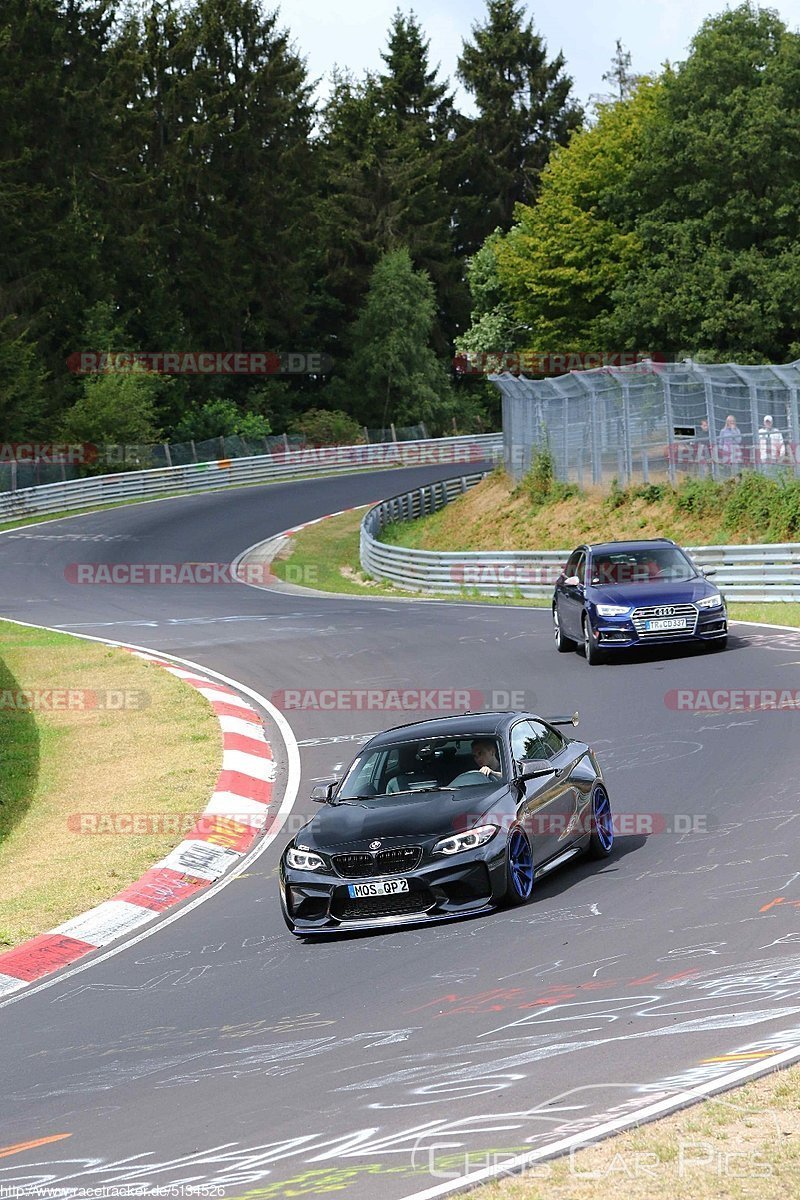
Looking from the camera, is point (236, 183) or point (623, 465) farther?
point (236, 183)

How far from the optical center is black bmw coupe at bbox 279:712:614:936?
10102mm

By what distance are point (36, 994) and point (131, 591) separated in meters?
29.5

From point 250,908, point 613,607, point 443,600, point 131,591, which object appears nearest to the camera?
point 250,908

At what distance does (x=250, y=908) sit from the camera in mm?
11609

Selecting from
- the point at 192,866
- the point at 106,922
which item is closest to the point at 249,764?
the point at 192,866

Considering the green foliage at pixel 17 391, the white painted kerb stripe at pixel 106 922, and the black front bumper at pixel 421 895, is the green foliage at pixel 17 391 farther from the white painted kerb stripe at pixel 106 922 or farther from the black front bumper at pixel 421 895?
the black front bumper at pixel 421 895

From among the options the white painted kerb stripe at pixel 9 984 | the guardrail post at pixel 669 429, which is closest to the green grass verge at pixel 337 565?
the guardrail post at pixel 669 429

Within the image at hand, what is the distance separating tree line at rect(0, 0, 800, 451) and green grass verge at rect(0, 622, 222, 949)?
141ft

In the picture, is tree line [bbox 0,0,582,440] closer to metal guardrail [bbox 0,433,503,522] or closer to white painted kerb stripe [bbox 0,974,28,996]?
metal guardrail [bbox 0,433,503,522]

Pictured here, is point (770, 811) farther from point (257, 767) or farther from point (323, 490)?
point (323, 490)

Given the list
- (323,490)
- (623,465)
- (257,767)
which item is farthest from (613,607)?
(323,490)

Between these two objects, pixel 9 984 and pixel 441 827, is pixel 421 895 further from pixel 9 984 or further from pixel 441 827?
pixel 9 984

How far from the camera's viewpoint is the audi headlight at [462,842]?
10.1 metres

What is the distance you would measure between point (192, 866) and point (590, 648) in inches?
377
